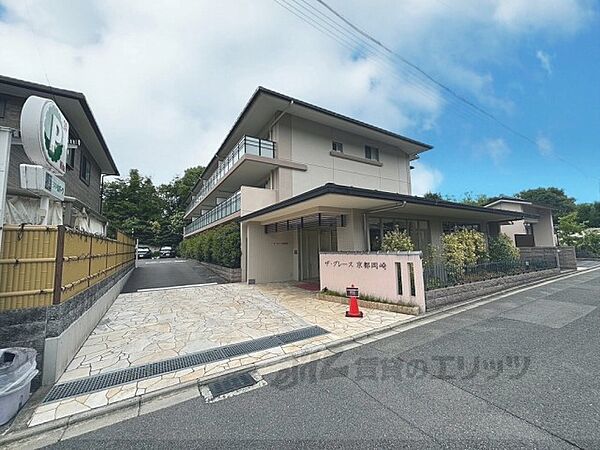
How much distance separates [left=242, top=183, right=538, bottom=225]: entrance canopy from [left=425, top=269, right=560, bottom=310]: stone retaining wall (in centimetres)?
282

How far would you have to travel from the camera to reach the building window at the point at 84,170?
11545 millimetres

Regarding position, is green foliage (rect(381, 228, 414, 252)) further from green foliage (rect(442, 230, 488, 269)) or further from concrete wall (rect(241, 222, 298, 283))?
concrete wall (rect(241, 222, 298, 283))

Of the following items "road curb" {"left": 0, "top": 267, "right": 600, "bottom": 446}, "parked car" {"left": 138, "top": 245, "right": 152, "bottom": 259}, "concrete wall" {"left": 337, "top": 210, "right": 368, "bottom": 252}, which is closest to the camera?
"road curb" {"left": 0, "top": 267, "right": 600, "bottom": 446}

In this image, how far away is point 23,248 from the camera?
11.2 feet

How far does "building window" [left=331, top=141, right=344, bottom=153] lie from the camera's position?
572 inches

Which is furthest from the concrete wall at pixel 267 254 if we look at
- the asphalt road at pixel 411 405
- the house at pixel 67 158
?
the asphalt road at pixel 411 405

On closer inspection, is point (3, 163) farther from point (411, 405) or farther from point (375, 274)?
point (375, 274)

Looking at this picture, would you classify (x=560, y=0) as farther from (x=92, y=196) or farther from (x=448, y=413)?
(x=92, y=196)

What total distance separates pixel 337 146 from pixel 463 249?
8.60m

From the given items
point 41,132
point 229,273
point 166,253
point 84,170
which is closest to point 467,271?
point 229,273

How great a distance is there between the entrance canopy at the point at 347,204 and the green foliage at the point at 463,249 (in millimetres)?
1244

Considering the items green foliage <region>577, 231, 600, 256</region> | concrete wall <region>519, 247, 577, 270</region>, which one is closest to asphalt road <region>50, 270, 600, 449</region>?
concrete wall <region>519, 247, 577, 270</region>

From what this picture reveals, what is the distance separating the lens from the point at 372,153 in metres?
16.2

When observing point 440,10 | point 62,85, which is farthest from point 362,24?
point 62,85
